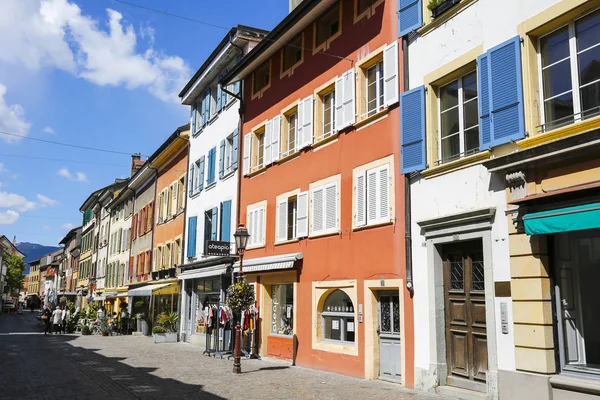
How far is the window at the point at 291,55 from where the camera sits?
57.4 ft

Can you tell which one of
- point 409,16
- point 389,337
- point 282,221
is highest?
point 409,16

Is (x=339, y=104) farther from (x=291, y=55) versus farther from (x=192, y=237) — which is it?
(x=192, y=237)

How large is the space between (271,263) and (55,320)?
21.2 m

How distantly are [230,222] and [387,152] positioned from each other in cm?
973

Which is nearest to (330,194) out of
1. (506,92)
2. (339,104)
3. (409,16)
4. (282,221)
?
(339,104)

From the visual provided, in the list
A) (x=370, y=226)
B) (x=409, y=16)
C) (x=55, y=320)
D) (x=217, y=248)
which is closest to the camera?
(x=409, y=16)

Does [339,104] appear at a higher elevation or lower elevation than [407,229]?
higher

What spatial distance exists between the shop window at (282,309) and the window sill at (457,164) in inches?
271

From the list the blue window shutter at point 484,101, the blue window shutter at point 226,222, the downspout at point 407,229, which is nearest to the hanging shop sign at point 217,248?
the blue window shutter at point 226,222

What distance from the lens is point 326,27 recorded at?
16.5m

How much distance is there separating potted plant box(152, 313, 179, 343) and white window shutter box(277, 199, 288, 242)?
35.8ft

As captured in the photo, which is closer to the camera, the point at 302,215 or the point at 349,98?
the point at 349,98

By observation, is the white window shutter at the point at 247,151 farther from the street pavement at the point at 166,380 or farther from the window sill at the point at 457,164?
the window sill at the point at 457,164

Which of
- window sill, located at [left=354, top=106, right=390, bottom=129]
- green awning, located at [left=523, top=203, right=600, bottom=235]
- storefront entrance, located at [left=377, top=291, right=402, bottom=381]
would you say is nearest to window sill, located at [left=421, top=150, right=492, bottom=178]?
green awning, located at [left=523, top=203, right=600, bottom=235]
